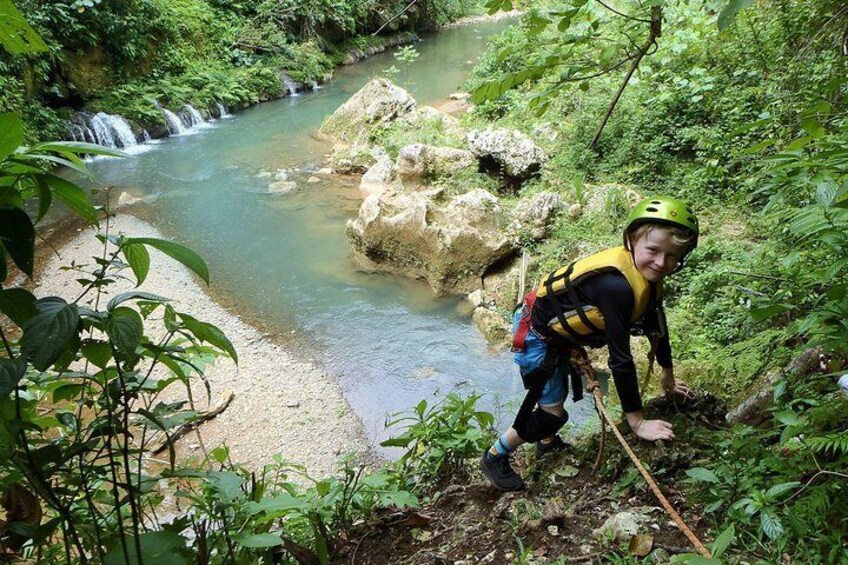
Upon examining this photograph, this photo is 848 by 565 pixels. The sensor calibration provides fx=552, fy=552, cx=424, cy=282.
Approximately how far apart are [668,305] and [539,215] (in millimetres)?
2681

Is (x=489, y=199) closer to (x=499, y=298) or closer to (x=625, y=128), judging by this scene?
(x=499, y=298)

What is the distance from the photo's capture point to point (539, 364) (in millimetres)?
2967

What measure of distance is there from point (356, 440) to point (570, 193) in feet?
15.6

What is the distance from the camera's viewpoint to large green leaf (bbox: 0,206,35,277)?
1.11 m

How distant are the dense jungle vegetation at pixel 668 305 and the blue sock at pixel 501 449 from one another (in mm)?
354

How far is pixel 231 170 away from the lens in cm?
1326

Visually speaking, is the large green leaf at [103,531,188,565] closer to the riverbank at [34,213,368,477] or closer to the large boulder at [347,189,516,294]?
the riverbank at [34,213,368,477]

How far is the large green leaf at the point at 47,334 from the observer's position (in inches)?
43.7

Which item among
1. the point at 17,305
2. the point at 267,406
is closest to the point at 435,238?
the point at 267,406

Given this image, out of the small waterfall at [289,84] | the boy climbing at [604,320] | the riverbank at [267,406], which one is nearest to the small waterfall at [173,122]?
the small waterfall at [289,84]

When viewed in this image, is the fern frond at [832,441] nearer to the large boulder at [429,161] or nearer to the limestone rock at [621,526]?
the limestone rock at [621,526]

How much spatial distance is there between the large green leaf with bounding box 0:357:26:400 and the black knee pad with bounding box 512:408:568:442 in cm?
247

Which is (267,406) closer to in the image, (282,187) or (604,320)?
(604,320)

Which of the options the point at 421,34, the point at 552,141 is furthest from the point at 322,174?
the point at 421,34
